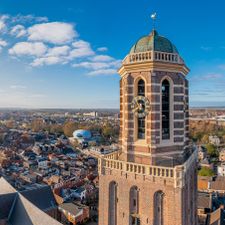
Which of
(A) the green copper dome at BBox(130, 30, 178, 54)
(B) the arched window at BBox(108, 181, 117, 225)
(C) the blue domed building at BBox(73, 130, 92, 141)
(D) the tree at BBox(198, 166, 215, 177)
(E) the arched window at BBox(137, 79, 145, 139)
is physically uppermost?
(A) the green copper dome at BBox(130, 30, 178, 54)

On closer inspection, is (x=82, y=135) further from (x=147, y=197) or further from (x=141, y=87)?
(x=147, y=197)

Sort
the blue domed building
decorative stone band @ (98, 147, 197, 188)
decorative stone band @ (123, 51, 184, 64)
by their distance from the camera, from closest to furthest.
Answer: decorative stone band @ (98, 147, 197, 188)
decorative stone band @ (123, 51, 184, 64)
the blue domed building

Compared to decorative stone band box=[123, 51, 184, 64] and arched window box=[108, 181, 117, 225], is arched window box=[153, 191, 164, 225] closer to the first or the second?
arched window box=[108, 181, 117, 225]

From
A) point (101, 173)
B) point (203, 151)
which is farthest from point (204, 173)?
point (101, 173)

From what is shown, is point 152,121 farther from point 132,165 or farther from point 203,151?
point 203,151

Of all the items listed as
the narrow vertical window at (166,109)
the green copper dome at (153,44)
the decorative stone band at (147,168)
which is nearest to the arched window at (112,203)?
the decorative stone band at (147,168)

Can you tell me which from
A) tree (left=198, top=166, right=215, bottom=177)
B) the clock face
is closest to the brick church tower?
the clock face
